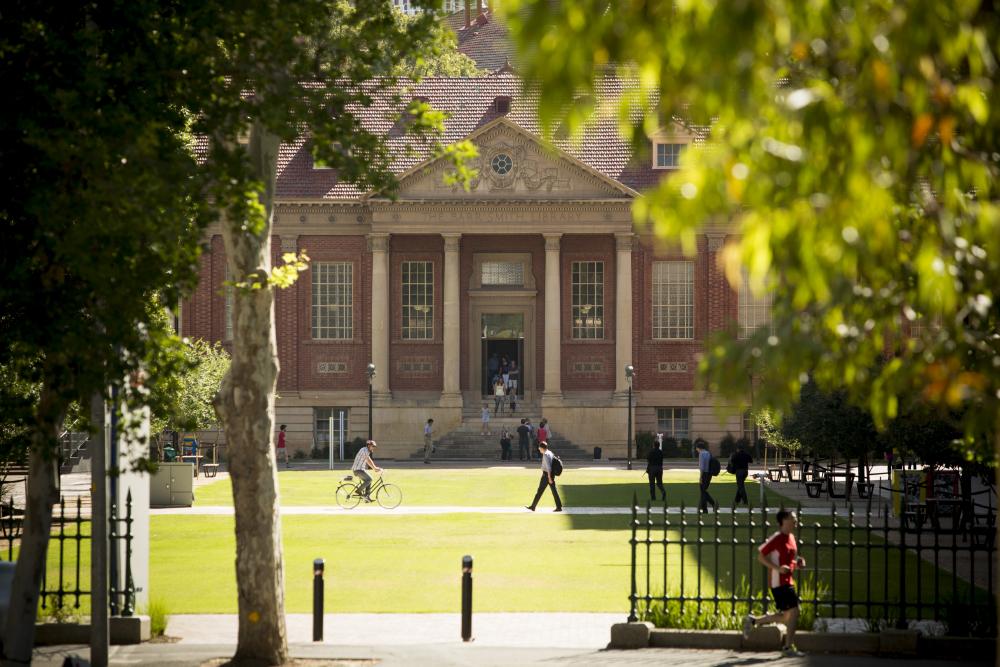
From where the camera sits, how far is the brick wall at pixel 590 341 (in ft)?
195

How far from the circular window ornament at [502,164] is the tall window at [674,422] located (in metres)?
12.1

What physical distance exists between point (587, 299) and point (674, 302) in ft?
12.3

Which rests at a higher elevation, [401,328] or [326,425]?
[401,328]

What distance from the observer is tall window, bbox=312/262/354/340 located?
60.2 metres

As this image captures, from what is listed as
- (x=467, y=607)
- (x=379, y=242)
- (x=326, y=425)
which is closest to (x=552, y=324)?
(x=379, y=242)

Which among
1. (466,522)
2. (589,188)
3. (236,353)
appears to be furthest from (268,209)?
(589,188)

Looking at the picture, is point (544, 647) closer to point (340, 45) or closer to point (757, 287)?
point (340, 45)

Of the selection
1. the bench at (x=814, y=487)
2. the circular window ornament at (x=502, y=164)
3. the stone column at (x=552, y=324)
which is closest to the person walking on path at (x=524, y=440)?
the stone column at (x=552, y=324)

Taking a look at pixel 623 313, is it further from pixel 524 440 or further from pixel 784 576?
pixel 784 576

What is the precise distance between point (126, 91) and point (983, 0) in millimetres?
7043

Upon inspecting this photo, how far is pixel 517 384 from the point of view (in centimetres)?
6131

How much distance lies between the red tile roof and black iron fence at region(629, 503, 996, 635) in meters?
32.8

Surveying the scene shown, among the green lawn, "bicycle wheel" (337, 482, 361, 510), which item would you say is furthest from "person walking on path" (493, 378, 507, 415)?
"bicycle wheel" (337, 482, 361, 510)

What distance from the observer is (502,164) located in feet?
192
